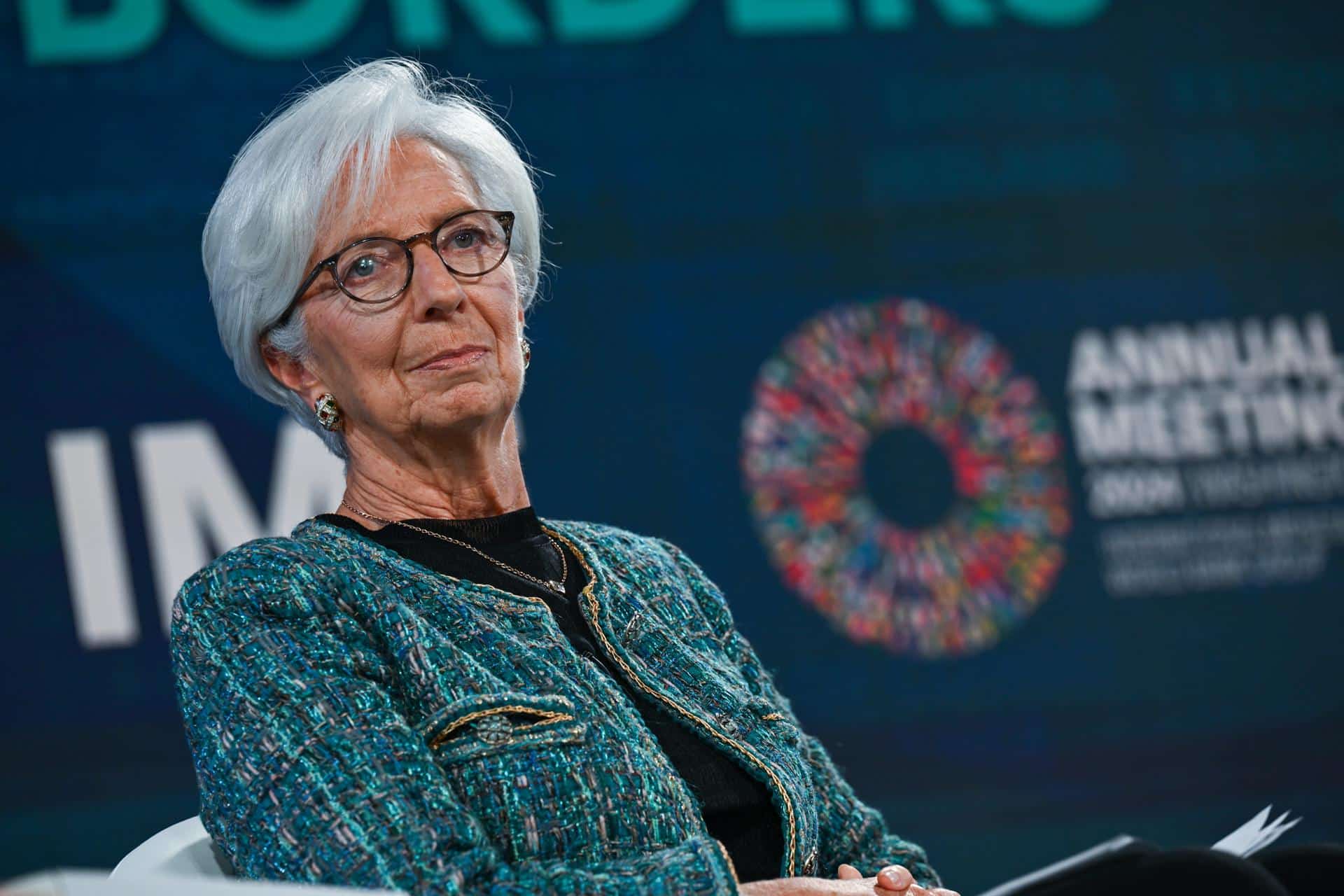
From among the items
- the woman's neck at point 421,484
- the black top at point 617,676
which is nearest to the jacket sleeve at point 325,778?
the black top at point 617,676

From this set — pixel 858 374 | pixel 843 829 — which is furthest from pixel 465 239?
pixel 858 374

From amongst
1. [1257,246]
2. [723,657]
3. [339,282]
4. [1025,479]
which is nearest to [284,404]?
[339,282]

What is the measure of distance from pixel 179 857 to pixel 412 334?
0.57 meters

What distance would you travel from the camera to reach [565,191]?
3.06 meters

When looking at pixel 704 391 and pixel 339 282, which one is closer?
pixel 339 282

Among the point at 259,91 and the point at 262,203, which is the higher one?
the point at 259,91

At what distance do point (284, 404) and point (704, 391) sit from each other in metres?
1.53

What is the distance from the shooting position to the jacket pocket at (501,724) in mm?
1276

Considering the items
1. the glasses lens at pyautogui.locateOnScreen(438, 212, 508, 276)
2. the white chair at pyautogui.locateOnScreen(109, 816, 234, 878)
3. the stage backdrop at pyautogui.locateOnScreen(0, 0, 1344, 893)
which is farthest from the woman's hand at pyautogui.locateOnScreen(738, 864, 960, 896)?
the stage backdrop at pyautogui.locateOnScreen(0, 0, 1344, 893)

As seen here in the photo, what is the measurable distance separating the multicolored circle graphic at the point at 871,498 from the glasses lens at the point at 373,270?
5.43ft

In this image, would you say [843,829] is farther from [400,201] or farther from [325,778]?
[400,201]

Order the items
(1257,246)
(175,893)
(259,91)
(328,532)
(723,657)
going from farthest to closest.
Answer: (1257,246), (259,91), (723,657), (328,532), (175,893)

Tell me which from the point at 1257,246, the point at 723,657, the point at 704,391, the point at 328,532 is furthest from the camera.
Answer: the point at 1257,246

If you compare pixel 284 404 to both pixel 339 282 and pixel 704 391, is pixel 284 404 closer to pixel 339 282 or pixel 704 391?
pixel 339 282
